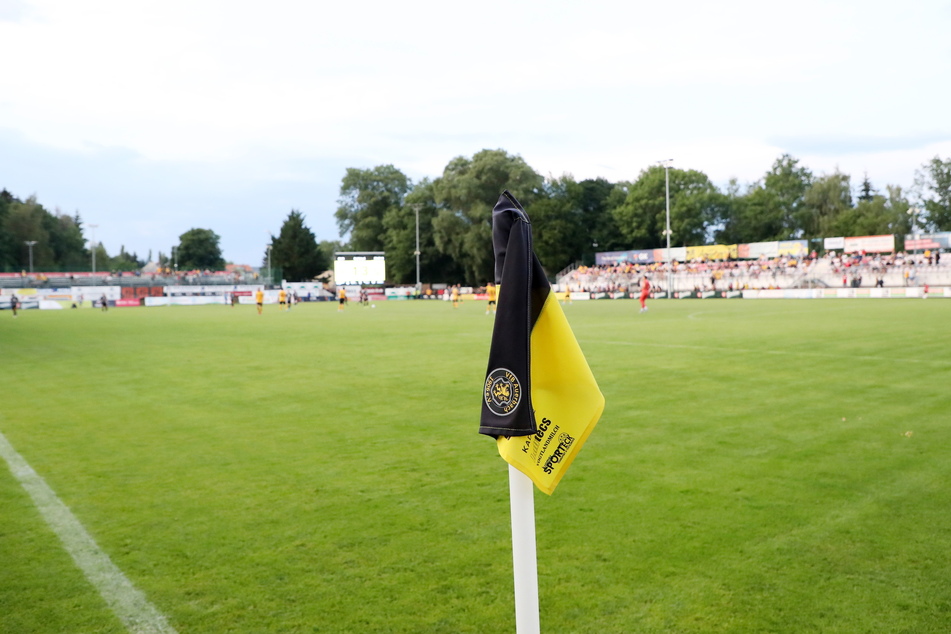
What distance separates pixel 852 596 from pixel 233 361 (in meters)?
15.2

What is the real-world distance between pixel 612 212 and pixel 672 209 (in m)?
7.86

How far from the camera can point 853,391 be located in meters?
11.1

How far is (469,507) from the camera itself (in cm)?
595

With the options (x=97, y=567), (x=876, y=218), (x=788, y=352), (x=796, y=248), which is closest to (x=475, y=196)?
(x=796, y=248)

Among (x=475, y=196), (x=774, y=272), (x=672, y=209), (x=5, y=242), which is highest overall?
(x=475, y=196)

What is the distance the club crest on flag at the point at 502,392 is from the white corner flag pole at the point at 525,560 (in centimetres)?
27

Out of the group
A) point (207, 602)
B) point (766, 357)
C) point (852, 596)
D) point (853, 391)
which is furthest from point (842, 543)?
point (766, 357)

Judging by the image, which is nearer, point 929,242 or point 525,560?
point 525,560

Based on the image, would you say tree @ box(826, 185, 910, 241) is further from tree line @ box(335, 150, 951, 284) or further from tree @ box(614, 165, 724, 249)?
tree @ box(614, 165, 724, 249)

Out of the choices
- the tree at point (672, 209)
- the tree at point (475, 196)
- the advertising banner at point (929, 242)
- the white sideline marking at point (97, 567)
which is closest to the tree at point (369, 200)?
the tree at point (475, 196)

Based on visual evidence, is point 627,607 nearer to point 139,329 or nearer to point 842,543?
point 842,543

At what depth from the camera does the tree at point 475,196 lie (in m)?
90.2

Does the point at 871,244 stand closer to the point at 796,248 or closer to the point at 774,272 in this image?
the point at 796,248

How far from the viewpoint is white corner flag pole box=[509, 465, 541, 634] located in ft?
8.44
